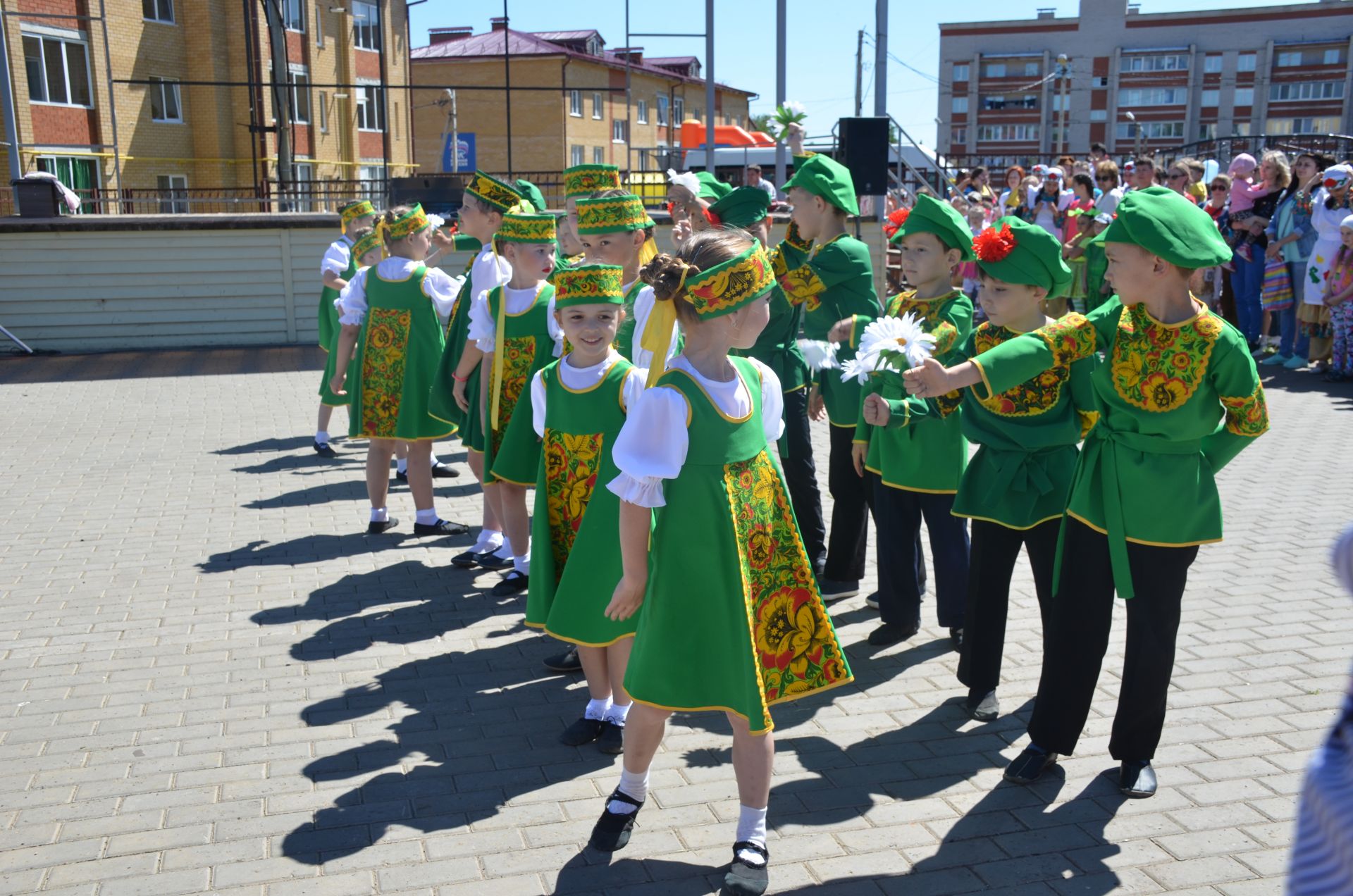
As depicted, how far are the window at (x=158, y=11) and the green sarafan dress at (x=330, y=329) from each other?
2605 centimetres

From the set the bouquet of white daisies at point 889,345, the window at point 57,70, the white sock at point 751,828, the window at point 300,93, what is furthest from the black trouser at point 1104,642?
the window at point 300,93

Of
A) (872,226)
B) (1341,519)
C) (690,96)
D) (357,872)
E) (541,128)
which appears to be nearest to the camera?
(357,872)

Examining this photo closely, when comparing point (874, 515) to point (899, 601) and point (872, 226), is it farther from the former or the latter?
point (872, 226)

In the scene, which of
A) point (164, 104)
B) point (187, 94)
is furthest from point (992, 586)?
point (187, 94)

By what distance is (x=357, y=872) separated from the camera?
11.4ft

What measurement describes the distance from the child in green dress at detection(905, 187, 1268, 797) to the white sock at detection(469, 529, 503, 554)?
344 centimetres

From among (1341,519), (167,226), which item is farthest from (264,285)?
(1341,519)

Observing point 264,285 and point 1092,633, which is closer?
point 1092,633

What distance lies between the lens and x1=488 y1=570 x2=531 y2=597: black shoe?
240 inches

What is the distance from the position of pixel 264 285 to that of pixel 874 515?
1279 cm

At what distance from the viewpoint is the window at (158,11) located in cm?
3138

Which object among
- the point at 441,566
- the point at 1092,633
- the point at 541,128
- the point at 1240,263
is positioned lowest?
the point at 441,566

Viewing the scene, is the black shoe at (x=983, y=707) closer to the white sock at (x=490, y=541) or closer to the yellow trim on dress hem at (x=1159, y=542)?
the yellow trim on dress hem at (x=1159, y=542)

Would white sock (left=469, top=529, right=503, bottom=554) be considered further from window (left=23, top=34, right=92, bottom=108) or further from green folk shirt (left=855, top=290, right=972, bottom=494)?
window (left=23, top=34, right=92, bottom=108)
